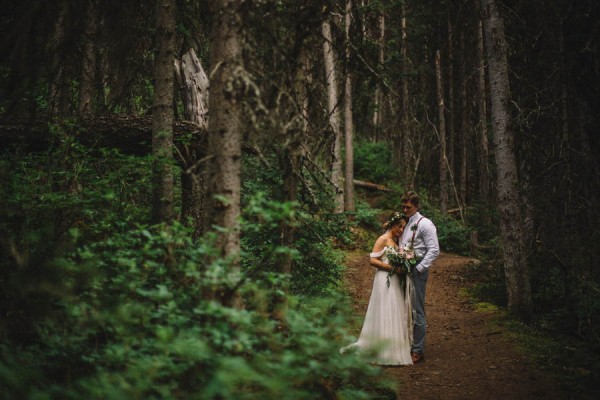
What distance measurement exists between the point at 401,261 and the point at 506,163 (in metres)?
3.80

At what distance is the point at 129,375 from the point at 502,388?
4.97 meters

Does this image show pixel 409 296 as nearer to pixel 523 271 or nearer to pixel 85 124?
pixel 523 271

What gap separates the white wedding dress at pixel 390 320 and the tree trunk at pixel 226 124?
3392 millimetres

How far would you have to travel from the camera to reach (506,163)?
970 cm

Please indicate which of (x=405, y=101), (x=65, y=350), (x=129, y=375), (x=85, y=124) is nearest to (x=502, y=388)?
(x=129, y=375)

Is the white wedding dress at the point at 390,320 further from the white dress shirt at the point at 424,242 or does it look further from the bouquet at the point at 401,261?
the white dress shirt at the point at 424,242

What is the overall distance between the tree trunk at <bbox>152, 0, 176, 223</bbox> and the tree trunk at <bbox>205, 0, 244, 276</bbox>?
1.96m

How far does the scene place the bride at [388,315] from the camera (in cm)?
732

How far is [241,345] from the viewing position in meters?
3.93

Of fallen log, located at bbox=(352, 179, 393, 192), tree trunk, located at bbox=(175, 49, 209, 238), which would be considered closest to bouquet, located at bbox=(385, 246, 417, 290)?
tree trunk, located at bbox=(175, 49, 209, 238)

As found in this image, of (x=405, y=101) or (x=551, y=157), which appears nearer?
(x=551, y=157)

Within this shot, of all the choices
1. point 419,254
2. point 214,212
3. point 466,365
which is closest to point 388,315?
point 419,254

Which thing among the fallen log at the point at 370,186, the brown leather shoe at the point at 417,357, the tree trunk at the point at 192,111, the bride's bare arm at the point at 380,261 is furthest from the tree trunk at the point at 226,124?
the fallen log at the point at 370,186

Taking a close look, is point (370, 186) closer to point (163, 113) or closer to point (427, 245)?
point (427, 245)
